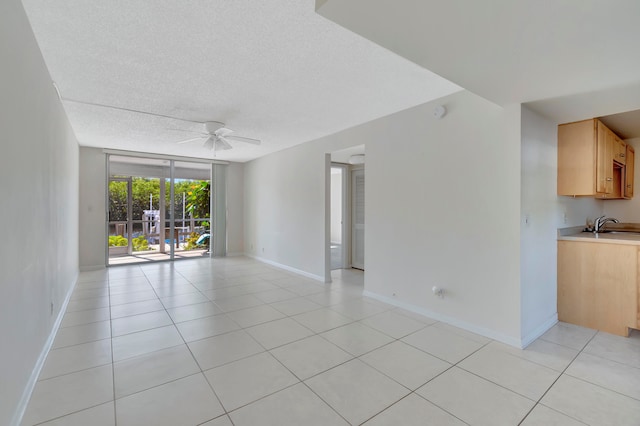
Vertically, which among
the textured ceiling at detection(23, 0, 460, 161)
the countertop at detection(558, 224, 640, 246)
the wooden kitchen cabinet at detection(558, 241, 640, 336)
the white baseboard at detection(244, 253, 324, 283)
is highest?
the textured ceiling at detection(23, 0, 460, 161)

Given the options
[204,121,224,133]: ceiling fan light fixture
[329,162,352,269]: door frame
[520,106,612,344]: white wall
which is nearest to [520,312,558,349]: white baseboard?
[520,106,612,344]: white wall

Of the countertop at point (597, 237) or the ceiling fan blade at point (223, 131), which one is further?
the ceiling fan blade at point (223, 131)

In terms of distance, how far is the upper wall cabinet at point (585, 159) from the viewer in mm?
3103

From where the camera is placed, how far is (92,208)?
5867 millimetres

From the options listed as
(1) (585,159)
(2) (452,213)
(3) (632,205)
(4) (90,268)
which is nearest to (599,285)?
(1) (585,159)

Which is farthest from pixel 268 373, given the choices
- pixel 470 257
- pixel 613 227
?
pixel 613 227

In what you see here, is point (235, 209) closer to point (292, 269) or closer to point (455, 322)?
point (292, 269)

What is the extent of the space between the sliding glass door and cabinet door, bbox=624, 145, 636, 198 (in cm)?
787

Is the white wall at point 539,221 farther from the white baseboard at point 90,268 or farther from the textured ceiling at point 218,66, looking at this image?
the white baseboard at point 90,268

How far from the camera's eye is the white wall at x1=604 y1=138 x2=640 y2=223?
4.23 metres

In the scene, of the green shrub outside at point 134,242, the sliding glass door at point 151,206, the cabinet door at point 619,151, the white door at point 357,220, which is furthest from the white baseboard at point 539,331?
the green shrub outside at point 134,242

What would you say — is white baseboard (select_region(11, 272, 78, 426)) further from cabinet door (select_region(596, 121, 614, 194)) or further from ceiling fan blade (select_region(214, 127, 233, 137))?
cabinet door (select_region(596, 121, 614, 194))

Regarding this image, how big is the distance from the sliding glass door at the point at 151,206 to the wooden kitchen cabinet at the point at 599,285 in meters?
7.02

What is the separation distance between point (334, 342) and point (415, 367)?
0.75 m
